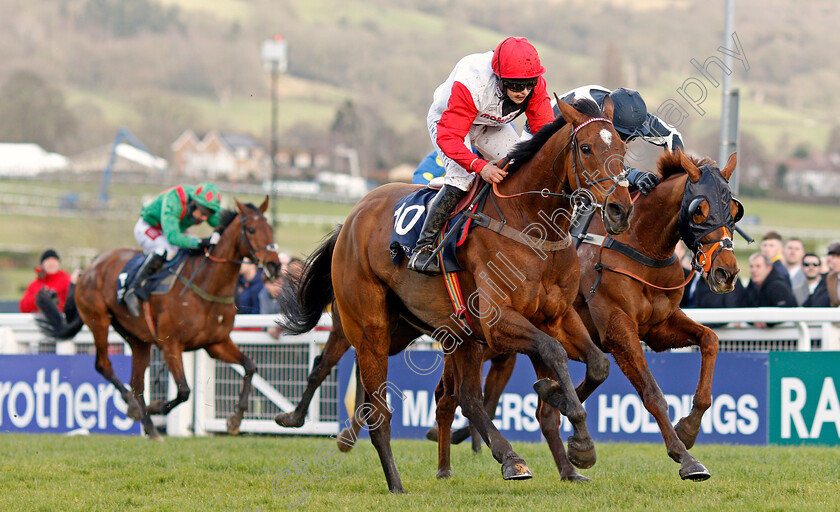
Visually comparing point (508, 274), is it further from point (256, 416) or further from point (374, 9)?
point (374, 9)

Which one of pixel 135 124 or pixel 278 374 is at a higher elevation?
pixel 135 124

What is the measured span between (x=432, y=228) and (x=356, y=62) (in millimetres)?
97825

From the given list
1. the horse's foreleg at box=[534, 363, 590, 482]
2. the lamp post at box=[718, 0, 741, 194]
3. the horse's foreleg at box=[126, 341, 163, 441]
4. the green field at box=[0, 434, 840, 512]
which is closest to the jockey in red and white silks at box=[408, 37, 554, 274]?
the horse's foreleg at box=[534, 363, 590, 482]

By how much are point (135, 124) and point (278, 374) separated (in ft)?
224

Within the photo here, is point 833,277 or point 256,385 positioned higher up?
→ point 833,277

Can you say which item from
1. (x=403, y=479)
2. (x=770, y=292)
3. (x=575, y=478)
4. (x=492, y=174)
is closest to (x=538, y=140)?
(x=492, y=174)

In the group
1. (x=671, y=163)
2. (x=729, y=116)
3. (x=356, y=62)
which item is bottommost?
(x=671, y=163)

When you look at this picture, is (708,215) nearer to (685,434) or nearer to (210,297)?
(685,434)

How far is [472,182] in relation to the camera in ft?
18.1

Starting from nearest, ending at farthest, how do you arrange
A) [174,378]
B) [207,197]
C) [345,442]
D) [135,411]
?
[345,442], [174,378], [135,411], [207,197]

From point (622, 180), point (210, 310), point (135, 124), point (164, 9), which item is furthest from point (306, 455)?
point (164, 9)

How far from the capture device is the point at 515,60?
5117 millimetres

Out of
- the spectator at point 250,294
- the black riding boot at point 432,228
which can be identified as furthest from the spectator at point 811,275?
the spectator at point 250,294

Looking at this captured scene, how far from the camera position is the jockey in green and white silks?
954 cm
